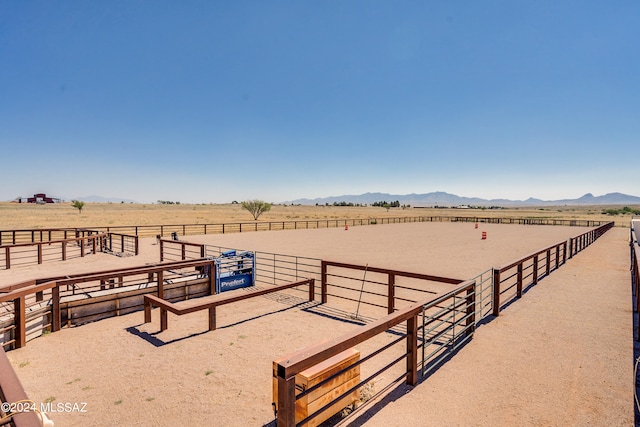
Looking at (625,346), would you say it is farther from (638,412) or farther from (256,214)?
(256,214)

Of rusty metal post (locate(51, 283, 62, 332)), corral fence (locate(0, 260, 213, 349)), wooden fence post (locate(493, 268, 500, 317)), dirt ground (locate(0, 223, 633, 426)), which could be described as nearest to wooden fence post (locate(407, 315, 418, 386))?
dirt ground (locate(0, 223, 633, 426))

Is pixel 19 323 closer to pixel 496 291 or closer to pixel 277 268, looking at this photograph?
pixel 277 268

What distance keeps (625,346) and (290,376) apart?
6514 millimetres

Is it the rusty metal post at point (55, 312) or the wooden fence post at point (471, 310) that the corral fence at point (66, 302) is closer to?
the rusty metal post at point (55, 312)

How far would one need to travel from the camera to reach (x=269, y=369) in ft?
16.4

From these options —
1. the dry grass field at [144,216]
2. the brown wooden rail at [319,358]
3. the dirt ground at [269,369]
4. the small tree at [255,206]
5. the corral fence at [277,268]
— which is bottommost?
the dirt ground at [269,369]

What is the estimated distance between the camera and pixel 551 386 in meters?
4.50

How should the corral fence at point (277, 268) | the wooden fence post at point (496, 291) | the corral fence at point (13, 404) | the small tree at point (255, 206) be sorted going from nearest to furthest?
the corral fence at point (13, 404) → the wooden fence post at point (496, 291) → the corral fence at point (277, 268) → the small tree at point (255, 206)

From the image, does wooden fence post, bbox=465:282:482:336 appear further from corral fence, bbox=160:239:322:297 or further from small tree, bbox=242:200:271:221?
small tree, bbox=242:200:271:221

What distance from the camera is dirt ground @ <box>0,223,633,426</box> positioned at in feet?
12.8

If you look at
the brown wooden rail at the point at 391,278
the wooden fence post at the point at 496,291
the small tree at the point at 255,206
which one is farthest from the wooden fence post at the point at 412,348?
the small tree at the point at 255,206

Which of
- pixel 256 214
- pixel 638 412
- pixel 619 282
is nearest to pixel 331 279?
pixel 638 412

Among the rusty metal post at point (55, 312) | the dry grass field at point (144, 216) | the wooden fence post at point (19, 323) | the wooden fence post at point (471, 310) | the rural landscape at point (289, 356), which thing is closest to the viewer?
the rural landscape at point (289, 356)

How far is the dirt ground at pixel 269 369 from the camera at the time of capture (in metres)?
3.90
